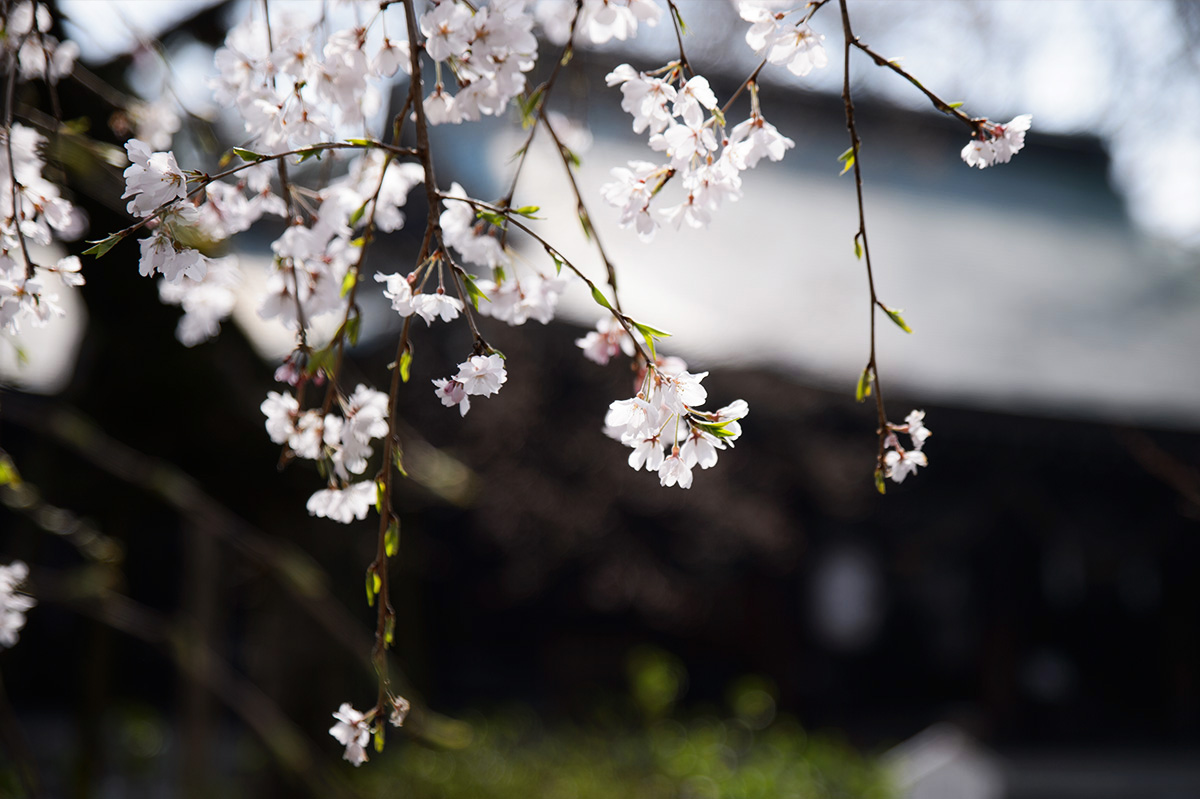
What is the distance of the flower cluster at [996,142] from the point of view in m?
0.71

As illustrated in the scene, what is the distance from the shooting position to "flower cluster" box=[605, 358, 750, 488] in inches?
23.3

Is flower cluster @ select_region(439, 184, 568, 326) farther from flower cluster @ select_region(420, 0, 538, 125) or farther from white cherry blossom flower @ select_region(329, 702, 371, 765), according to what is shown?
white cherry blossom flower @ select_region(329, 702, 371, 765)

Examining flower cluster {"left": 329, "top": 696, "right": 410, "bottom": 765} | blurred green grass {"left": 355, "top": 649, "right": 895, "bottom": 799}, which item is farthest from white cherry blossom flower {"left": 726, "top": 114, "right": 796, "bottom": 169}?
blurred green grass {"left": 355, "top": 649, "right": 895, "bottom": 799}

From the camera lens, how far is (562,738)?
3.38m

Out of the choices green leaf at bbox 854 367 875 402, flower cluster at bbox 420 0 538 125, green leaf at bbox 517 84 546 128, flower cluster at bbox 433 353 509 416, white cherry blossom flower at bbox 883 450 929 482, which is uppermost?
green leaf at bbox 517 84 546 128

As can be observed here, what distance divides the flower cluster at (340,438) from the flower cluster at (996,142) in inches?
19.2

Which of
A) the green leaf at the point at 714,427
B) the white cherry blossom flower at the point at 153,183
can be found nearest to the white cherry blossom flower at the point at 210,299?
the white cherry blossom flower at the point at 153,183

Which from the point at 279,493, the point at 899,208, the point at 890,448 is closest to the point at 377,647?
the point at 890,448

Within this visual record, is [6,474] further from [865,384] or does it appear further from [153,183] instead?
[865,384]

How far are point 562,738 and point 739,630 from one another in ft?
6.70

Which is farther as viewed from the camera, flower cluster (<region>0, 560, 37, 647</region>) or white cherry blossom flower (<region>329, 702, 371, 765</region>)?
flower cluster (<region>0, 560, 37, 647</region>)

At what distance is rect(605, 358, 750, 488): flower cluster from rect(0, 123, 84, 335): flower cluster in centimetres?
41

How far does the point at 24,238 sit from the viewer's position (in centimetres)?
72

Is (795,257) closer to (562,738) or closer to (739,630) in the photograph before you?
(739,630)
